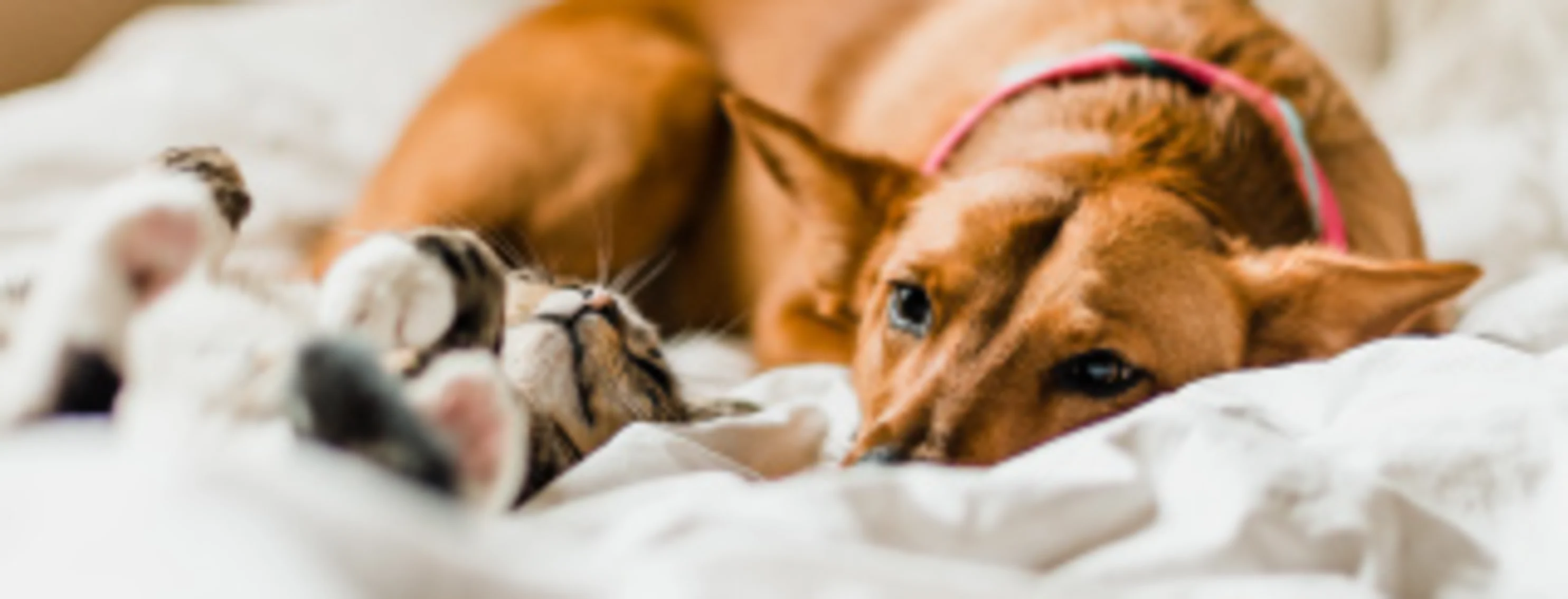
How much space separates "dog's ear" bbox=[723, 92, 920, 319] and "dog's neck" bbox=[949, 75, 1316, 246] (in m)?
0.10

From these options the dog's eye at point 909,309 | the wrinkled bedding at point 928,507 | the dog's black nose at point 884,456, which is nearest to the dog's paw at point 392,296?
the wrinkled bedding at point 928,507

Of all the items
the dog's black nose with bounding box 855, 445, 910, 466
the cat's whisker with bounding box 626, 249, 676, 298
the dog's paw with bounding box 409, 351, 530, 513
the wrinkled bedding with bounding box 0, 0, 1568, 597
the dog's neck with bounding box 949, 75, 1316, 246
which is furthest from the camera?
the cat's whisker with bounding box 626, 249, 676, 298

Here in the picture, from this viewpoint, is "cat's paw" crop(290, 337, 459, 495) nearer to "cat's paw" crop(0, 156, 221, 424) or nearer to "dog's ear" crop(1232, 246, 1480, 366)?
"cat's paw" crop(0, 156, 221, 424)

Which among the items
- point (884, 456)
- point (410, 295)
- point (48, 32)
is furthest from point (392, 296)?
point (48, 32)

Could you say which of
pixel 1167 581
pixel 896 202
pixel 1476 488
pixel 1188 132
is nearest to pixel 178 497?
pixel 1167 581

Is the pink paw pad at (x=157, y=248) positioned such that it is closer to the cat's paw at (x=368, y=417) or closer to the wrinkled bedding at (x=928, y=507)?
the wrinkled bedding at (x=928, y=507)

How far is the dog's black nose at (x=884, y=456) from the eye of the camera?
108cm

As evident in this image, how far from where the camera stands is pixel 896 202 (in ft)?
4.89

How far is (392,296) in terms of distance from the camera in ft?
2.60

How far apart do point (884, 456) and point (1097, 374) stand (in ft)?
0.75

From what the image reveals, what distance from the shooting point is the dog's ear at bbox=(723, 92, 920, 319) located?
149cm

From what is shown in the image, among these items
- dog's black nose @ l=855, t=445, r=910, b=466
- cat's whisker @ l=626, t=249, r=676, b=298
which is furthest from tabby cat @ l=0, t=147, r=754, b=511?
cat's whisker @ l=626, t=249, r=676, b=298

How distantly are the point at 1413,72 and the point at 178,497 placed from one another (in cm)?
188

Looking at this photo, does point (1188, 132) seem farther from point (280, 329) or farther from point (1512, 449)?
point (280, 329)
